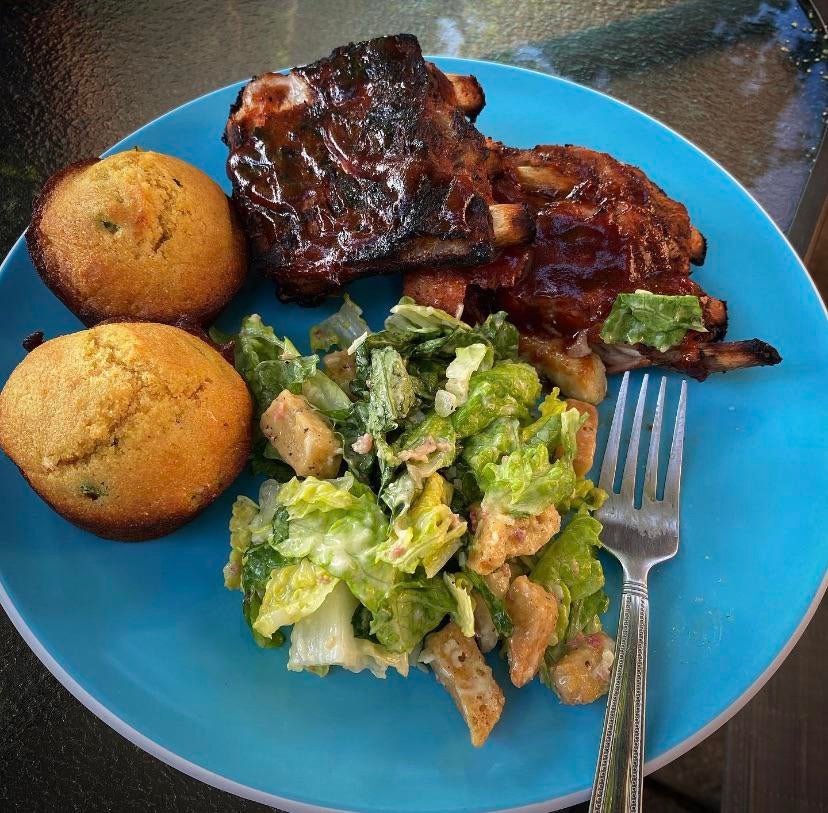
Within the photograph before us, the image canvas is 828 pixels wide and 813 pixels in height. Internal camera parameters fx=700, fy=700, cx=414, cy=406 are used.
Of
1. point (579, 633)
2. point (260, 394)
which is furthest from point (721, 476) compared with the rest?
point (260, 394)

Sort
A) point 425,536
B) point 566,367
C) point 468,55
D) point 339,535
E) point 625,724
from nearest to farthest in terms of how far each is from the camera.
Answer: point 625,724 < point 425,536 < point 339,535 < point 566,367 < point 468,55

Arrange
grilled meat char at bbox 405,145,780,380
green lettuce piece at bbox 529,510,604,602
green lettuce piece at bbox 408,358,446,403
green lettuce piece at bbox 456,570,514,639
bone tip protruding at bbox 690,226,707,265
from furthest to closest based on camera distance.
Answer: bone tip protruding at bbox 690,226,707,265 → grilled meat char at bbox 405,145,780,380 → green lettuce piece at bbox 408,358,446,403 → green lettuce piece at bbox 529,510,604,602 → green lettuce piece at bbox 456,570,514,639

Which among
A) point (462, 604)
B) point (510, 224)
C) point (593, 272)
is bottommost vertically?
point (462, 604)

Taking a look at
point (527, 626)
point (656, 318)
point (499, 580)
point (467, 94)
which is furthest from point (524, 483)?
point (467, 94)

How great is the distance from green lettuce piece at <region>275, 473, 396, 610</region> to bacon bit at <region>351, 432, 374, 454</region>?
141 millimetres

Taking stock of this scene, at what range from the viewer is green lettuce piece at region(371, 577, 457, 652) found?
194cm

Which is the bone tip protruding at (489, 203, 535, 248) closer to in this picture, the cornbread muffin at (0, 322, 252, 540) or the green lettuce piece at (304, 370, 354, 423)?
the green lettuce piece at (304, 370, 354, 423)

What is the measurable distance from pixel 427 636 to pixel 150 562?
89 centimetres

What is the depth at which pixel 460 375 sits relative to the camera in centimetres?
221

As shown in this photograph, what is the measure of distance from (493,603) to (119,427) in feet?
3.79

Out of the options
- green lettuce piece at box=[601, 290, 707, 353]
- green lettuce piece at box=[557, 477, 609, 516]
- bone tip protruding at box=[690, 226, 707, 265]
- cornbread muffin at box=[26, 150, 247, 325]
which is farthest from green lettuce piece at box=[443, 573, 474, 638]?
bone tip protruding at box=[690, 226, 707, 265]

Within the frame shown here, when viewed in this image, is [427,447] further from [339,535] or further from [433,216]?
[433,216]

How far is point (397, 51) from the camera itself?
2.47 metres

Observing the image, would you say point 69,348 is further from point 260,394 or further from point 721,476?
point 721,476
